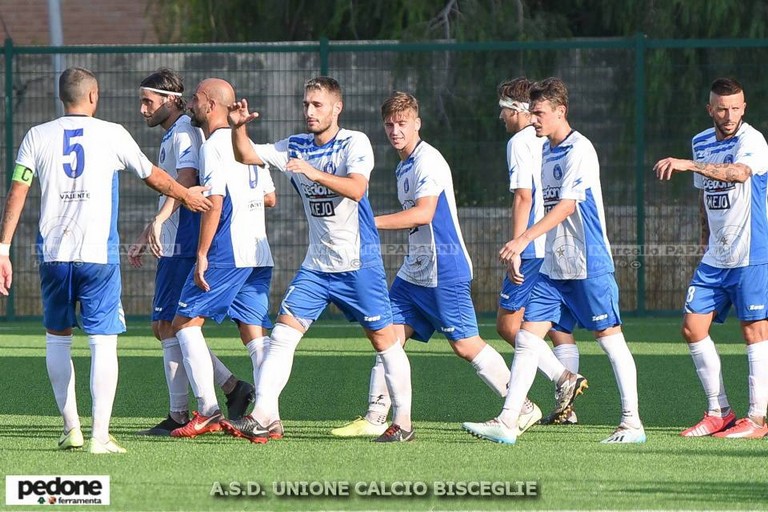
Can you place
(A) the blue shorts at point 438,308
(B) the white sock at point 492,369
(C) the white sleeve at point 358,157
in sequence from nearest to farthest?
1. (C) the white sleeve at point 358,157
2. (A) the blue shorts at point 438,308
3. (B) the white sock at point 492,369

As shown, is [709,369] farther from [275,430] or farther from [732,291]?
[275,430]

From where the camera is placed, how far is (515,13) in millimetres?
18453

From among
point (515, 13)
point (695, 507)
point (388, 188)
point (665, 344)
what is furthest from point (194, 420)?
point (515, 13)

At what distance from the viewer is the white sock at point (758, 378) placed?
837cm

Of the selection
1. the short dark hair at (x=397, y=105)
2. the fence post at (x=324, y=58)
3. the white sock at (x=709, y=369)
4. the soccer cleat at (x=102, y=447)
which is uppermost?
the fence post at (x=324, y=58)

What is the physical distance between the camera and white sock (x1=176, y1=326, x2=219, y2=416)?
8164mm

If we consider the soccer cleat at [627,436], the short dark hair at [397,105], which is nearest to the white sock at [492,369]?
the soccer cleat at [627,436]

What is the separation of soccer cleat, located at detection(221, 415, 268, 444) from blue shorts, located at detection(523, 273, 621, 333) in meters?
1.61

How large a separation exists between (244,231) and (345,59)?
8490mm

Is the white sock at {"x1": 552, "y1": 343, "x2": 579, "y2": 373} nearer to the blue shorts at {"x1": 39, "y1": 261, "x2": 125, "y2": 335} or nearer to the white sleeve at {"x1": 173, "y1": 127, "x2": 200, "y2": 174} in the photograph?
the white sleeve at {"x1": 173, "y1": 127, "x2": 200, "y2": 174}

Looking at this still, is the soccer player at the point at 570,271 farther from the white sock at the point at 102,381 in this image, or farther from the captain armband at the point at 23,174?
the captain armband at the point at 23,174

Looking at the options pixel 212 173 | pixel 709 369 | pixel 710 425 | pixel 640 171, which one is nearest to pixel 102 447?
pixel 212 173

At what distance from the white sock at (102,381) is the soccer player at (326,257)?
2.24ft

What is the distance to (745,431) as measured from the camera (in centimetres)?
818
